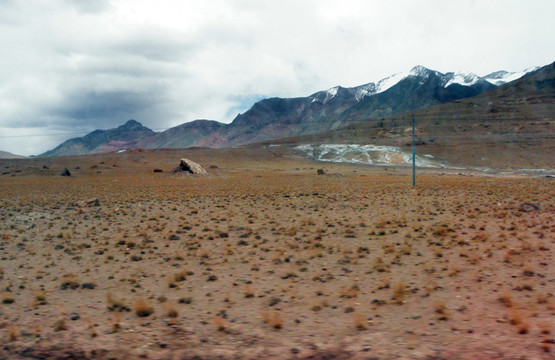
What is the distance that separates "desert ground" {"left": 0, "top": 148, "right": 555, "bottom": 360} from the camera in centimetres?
621

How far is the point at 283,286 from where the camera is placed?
31.0ft

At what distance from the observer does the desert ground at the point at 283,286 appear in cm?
621

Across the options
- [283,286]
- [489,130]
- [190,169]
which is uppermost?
[489,130]

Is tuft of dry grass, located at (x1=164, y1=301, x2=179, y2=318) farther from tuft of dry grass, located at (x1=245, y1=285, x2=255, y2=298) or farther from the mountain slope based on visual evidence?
the mountain slope

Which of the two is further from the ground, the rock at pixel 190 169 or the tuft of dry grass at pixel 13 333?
the rock at pixel 190 169

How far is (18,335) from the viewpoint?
6719mm

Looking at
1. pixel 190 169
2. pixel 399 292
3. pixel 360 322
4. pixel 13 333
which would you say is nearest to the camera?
pixel 13 333

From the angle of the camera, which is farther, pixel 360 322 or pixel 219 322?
pixel 219 322

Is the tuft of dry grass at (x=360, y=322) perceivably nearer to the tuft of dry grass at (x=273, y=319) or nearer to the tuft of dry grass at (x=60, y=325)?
the tuft of dry grass at (x=273, y=319)

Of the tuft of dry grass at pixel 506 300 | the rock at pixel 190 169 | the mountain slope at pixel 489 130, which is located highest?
the mountain slope at pixel 489 130

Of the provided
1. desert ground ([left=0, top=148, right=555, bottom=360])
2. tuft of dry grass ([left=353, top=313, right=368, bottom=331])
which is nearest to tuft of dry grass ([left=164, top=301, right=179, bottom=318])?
desert ground ([left=0, top=148, right=555, bottom=360])

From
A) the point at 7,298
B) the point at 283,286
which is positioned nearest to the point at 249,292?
the point at 283,286

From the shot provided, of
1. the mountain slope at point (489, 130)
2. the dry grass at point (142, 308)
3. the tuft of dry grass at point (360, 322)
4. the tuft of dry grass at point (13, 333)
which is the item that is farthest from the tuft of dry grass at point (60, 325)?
the mountain slope at point (489, 130)

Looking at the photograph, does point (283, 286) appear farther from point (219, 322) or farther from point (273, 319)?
point (219, 322)
